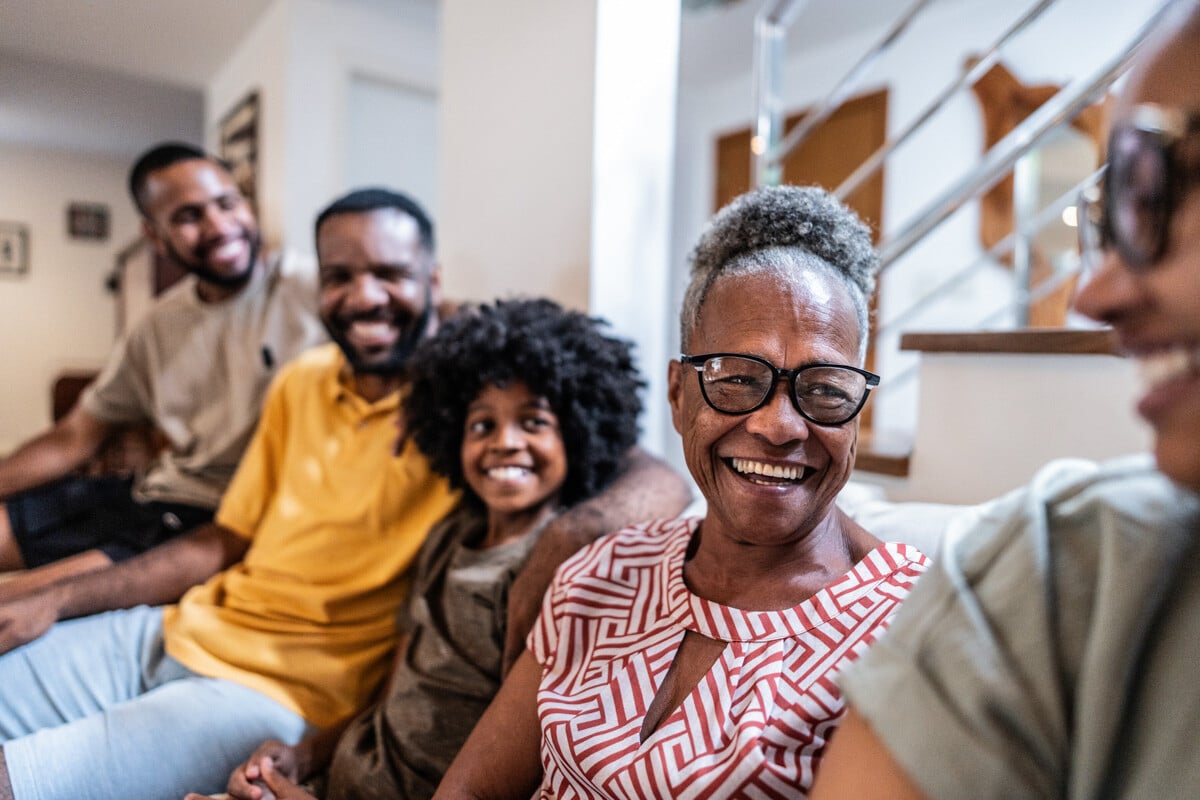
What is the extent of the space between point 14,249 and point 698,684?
3.29m

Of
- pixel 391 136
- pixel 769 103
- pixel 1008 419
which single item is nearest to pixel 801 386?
pixel 1008 419

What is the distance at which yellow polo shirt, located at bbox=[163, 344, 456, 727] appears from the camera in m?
1.39

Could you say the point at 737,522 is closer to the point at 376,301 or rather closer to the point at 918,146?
the point at 376,301

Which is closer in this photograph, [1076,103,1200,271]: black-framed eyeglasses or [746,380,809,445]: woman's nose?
[1076,103,1200,271]: black-framed eyeglasses

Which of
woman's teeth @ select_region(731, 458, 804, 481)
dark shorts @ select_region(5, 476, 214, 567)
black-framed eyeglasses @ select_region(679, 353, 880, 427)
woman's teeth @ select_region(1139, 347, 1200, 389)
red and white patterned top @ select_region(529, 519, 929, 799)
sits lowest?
dark shorts @ select_region(5, 476, 214, 567)

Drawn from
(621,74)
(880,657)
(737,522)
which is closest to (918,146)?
(621,74)

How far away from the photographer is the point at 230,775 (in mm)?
1249

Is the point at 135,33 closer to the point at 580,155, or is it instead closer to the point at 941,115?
the point at 580,155

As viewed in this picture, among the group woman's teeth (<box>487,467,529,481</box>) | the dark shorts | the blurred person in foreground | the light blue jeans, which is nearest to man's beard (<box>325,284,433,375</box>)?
woman's teeth (<box>487,467,529,481</box>)

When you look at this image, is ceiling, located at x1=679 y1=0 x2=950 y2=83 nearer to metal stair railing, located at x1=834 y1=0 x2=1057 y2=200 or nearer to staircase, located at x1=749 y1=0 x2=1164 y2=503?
staircase, located at x1=749 y1=0 x2=1164 y2=503

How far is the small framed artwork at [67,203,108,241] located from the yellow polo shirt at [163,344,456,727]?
2445mm

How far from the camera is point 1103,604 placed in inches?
18.4

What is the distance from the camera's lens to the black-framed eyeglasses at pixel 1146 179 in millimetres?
400

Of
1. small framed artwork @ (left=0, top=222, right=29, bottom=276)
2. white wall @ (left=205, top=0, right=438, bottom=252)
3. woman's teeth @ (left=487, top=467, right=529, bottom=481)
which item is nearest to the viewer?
woman's teeth @ (left=487, top=467, right=529, bottom=481)
